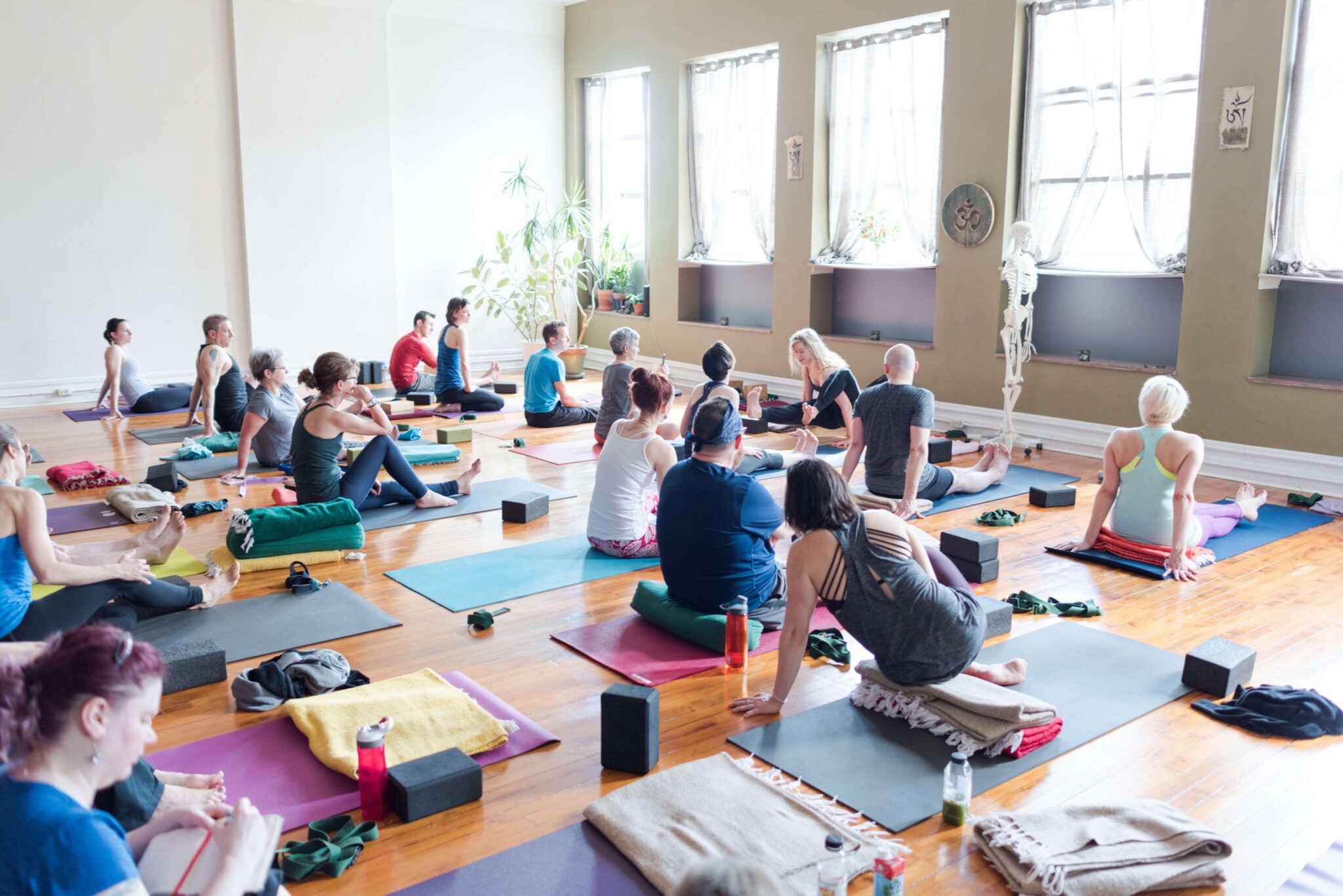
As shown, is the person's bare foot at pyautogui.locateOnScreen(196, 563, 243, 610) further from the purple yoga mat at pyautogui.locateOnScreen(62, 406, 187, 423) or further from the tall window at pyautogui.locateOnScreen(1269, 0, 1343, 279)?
the tall window at pyautogui.locateOnScreen(1269, 0, 1343, 279)

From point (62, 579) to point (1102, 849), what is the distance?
3.23 meters

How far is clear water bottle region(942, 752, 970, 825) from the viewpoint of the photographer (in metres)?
2.63

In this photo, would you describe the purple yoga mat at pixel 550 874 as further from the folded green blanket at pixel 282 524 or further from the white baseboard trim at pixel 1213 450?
the white baseboard trim at pixel 1213 450

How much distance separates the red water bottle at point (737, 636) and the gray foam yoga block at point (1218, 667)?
1.51 m

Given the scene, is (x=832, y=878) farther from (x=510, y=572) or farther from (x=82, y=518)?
(x=82, y=518)

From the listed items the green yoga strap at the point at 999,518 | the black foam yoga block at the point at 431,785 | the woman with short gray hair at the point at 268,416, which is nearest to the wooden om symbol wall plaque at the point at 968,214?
the green yoga strap at the point at 999,518

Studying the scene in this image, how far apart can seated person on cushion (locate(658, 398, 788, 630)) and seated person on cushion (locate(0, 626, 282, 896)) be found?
2.33 m

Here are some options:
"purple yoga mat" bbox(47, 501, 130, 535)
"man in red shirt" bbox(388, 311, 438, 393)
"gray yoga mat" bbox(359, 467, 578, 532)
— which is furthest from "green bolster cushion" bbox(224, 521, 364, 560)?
"man in red shirt" bbox(388, 311, 438, 393)

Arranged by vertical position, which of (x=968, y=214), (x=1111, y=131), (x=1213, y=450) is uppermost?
(x=1111, y=131)

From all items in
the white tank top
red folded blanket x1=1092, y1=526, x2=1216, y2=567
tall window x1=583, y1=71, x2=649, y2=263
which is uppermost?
tall window x1=583, y1=71, x2=649, y2=263

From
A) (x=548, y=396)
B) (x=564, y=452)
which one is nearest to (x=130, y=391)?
(x=548, y=396)

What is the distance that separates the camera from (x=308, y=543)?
4848 millimetres

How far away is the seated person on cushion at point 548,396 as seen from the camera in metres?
8.11

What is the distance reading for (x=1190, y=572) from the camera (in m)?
4.61
